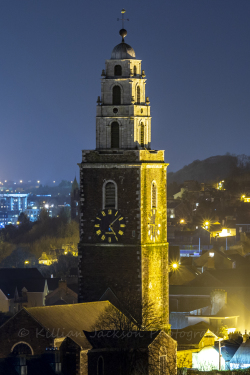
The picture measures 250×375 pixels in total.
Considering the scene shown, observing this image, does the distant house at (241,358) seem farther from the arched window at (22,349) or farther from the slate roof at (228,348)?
the arched window at (22,349)

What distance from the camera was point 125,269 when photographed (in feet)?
166

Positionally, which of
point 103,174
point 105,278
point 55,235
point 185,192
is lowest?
point 105,278

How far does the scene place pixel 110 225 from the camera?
5075 centimetres

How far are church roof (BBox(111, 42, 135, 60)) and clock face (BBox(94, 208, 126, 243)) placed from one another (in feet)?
24.0

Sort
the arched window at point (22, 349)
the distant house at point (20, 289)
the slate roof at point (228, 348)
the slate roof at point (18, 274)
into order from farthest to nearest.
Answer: the slate roof at point (18, 274) → the distant house at point (20, 289) → the slate roof at point (228, 348) → the arched window at point (22, 349)

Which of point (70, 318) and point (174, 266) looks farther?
point (174, 266)

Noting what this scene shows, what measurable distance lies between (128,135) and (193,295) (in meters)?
26.8

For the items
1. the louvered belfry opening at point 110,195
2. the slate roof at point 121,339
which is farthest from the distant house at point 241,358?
the louvered belfry opening at point 110,195

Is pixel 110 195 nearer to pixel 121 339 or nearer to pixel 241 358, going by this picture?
pixel 121 339

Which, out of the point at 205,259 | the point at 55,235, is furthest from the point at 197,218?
the point at 205,259

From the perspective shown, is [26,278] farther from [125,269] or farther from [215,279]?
[125,269]

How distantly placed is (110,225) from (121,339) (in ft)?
22.4

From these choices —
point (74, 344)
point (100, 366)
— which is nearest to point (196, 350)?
point (100, 366)

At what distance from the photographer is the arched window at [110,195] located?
50.9 metres
